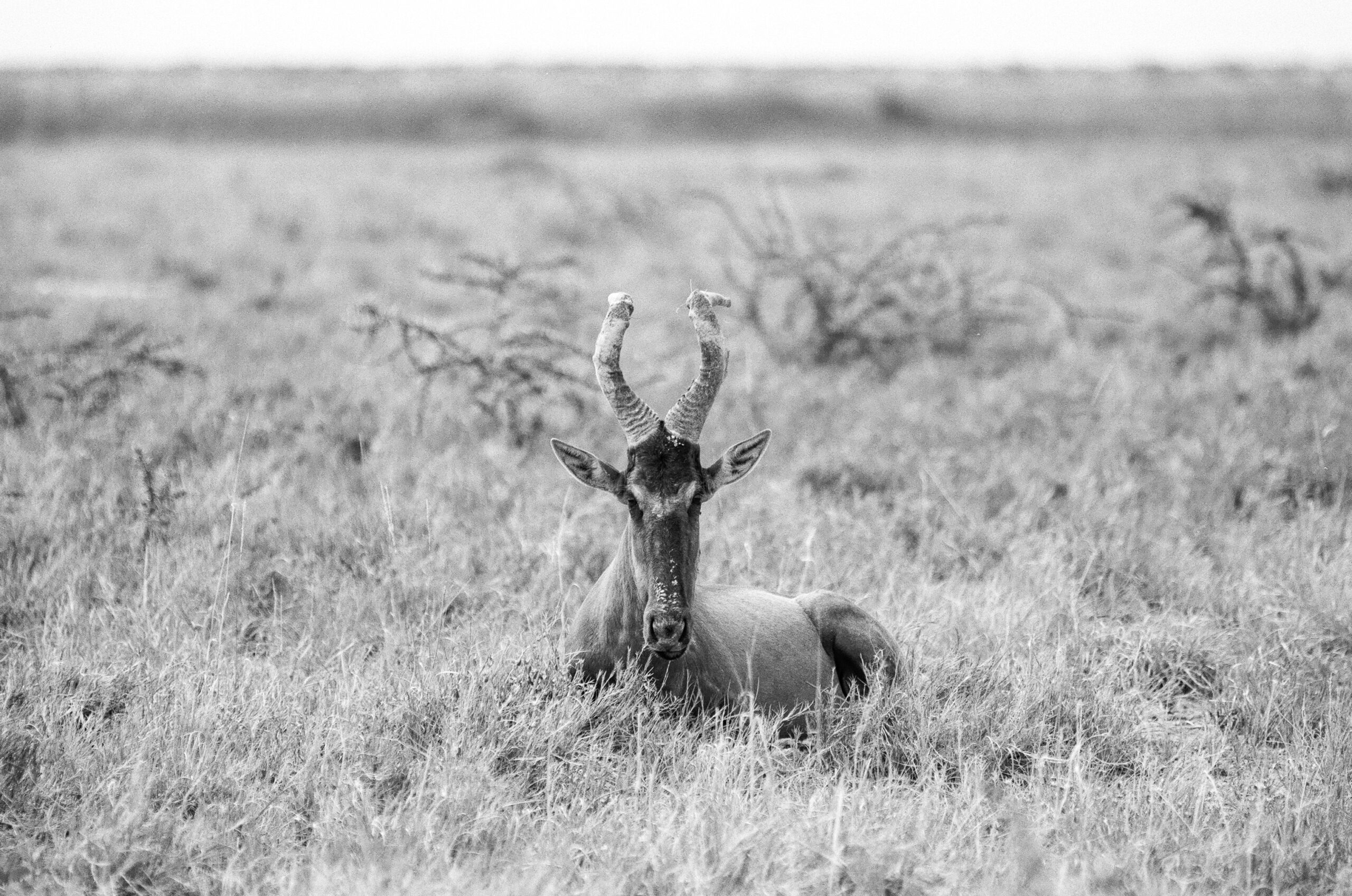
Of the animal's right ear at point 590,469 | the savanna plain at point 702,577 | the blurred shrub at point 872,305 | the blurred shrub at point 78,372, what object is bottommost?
the savanna plain at point 702,577

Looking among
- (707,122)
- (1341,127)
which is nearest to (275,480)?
(707,122)

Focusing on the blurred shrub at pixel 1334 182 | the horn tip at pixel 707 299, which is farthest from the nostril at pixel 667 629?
the blurred shrub at pixel 1334 182

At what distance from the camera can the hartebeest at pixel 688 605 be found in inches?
162

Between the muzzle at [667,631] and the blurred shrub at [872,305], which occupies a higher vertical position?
the blurred shrub at [872,305]

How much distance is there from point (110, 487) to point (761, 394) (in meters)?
4.41

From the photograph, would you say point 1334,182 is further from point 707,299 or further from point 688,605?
point 688,605

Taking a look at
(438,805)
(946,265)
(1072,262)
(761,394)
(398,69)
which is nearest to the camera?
(438,805)

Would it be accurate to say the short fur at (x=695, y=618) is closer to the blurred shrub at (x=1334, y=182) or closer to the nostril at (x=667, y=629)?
the nostril at (x=667, y=629)

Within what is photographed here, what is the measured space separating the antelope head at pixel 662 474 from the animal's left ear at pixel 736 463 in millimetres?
39

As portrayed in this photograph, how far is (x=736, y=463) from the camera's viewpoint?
14.5 feet

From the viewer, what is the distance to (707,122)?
37156 millimetres

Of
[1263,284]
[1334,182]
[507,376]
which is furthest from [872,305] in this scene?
[1334,182]

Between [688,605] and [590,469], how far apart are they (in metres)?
0.63

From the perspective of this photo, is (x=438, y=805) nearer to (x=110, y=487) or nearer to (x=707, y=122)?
(x=110, y=487)
